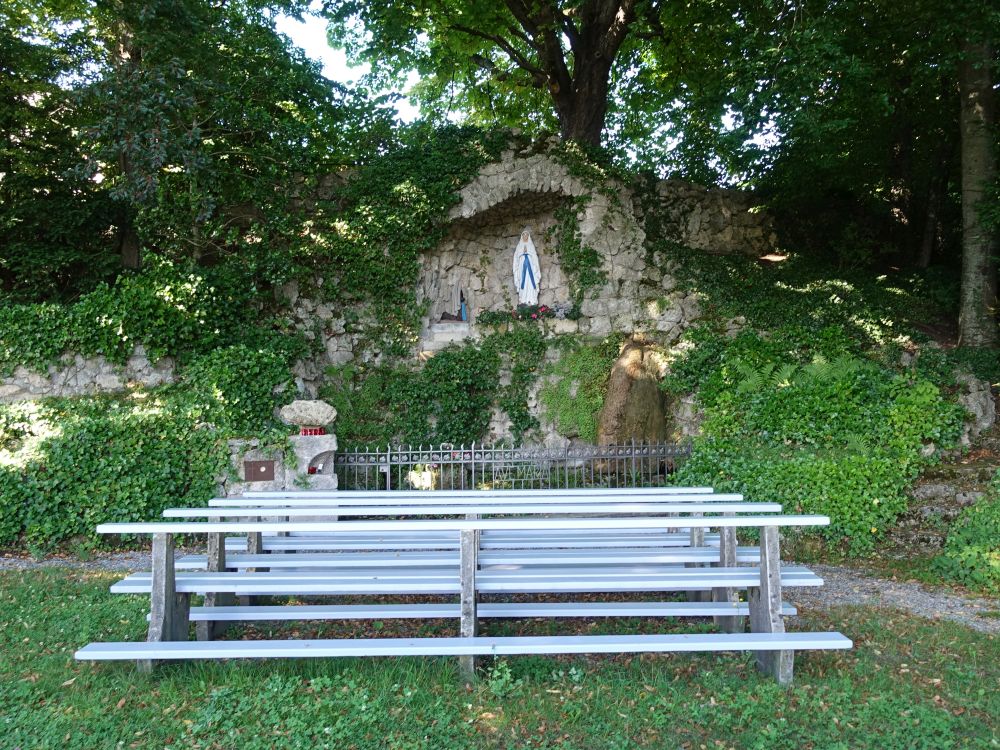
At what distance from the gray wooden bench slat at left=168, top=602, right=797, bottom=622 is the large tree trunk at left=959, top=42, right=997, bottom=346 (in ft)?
27.1

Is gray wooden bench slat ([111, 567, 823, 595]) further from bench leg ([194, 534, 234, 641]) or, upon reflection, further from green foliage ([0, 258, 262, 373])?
green foliage ([0, 258, 262, 373])

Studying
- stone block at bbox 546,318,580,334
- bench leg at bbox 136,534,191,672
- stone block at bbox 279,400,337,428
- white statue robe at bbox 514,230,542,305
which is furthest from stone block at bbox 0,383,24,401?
stone block at bbox 546,318,580,334

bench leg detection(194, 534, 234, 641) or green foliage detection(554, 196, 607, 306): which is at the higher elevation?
green foliage detection(554, 196, 607, 306)

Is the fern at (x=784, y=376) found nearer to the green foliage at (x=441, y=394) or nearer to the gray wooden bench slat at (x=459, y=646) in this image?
the green foliage at (x=441, y=394)

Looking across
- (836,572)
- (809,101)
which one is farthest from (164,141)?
(836,572)

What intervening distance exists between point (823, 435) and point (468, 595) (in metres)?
5.87

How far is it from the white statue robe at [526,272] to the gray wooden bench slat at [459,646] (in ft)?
29.0

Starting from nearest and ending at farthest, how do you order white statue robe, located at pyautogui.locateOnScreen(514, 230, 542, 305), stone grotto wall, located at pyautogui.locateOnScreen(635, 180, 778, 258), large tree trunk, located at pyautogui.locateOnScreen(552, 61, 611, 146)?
white statue robe, located at pyautogui.locateOnScreen(514, 230, 542, 305), large tree trunk, located at pyautogui.locateOnScreen(552, 61, 611, 146), stone grotto wall, located at pyautogui.locateOnScreen(635, 180, 778, 258)

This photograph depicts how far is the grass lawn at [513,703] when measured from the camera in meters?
3.00

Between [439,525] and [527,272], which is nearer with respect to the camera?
[439,525]

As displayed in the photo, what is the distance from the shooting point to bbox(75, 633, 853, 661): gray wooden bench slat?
3334 millimetres

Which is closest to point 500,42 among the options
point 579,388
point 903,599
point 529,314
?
point 529,314

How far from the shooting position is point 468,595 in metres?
3.61

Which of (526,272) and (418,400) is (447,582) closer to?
(418,400)
